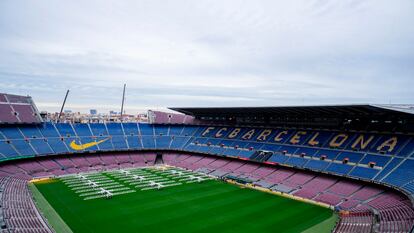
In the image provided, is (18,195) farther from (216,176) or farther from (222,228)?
(216,176)

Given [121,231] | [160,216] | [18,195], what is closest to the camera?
[121,231]

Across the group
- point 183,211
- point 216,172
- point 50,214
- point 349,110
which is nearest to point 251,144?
point 216,172

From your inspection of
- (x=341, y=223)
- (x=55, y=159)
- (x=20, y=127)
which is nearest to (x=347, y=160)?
(x=341, y=223)

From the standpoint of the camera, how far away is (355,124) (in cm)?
4819

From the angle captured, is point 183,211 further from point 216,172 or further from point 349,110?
point 349,110

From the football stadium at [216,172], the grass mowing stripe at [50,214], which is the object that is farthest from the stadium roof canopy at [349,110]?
the grass mowing stripe at [50,214]

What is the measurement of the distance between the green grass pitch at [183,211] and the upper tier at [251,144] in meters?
9.88

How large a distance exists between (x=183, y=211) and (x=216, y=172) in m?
19.5

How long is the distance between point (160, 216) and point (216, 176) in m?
20.2

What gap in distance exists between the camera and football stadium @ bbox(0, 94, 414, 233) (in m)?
29.8

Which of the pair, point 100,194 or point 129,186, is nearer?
point 100,194

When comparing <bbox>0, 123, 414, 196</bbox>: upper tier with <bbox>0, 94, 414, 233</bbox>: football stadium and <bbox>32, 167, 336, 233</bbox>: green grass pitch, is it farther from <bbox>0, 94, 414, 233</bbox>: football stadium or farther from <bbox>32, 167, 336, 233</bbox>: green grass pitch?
<bbox>32, 167, 336, 233</bbox>: green grass pitch

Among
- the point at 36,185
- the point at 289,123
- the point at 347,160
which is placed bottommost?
the point at 36,185

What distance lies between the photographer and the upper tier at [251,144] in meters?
39.5
